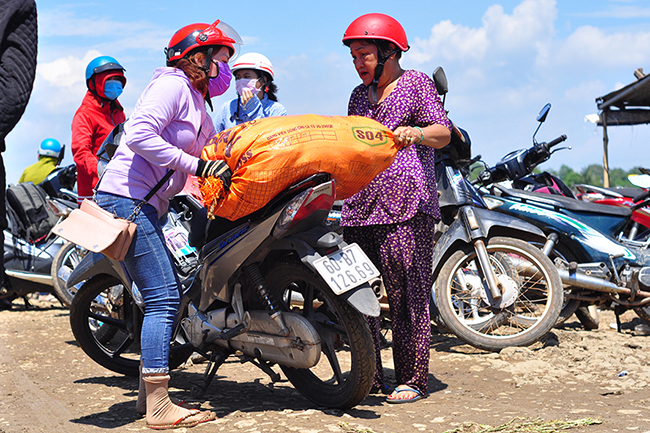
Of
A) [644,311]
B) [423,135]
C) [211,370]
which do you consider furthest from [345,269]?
[644,311]

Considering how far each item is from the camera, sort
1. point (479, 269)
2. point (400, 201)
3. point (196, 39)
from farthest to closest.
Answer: point (479, 269), point (400, 201), point (196, 39)

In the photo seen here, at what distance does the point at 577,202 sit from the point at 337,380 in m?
3.12

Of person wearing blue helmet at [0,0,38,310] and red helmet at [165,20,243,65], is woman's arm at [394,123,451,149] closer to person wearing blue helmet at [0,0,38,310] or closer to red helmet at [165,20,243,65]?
red helmet at [165,20,243,65]

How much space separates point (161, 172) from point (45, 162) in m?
7.18

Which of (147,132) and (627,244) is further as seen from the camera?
(627,244)

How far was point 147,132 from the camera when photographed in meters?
3.07

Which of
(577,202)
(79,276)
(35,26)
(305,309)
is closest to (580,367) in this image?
(577,202)

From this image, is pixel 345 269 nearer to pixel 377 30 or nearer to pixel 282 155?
pixel 282 155

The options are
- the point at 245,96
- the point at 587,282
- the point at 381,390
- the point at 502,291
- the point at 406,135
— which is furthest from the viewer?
the point at 245,96

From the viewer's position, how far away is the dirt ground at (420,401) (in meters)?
3.21

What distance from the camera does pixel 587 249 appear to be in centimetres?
550

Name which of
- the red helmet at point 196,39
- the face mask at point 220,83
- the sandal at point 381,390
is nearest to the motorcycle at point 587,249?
the sandal at point 381,390

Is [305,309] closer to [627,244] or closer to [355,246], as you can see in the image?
[355,246]

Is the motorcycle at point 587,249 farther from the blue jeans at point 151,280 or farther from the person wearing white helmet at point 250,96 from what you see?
the blue jeans at point 151,280
